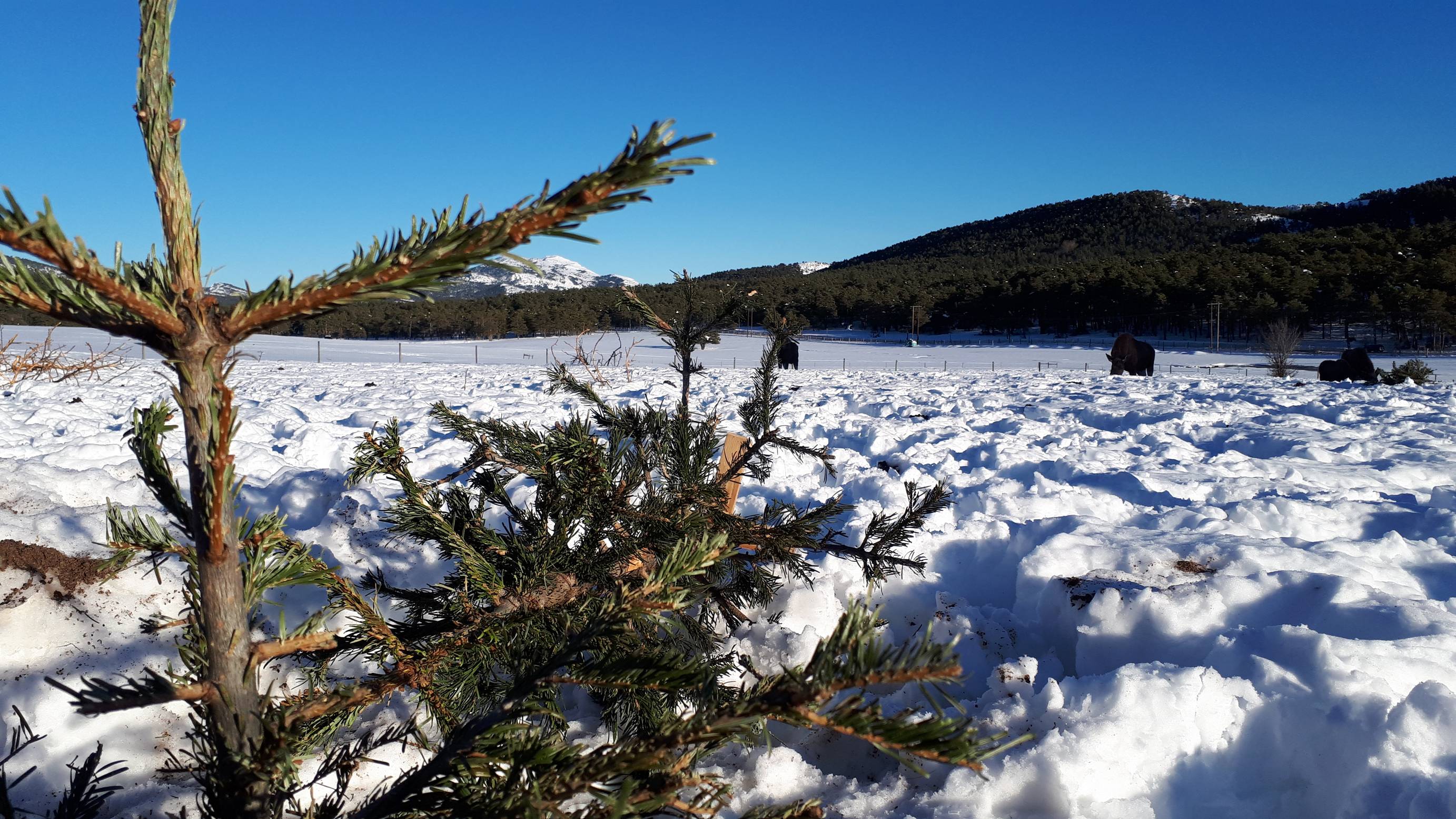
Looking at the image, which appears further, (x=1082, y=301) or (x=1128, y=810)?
(x=1082, y=301)

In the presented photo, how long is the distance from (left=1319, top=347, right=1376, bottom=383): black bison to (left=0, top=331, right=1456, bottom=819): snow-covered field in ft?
41.2

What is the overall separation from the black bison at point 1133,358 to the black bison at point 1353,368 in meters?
6.05

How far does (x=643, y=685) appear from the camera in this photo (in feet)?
3.64

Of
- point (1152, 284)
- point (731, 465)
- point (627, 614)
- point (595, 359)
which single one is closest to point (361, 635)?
point (627, 614)

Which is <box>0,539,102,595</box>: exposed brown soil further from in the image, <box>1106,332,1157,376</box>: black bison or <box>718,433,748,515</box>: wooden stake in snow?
<box>1106,332,1157,376</box>: black bison

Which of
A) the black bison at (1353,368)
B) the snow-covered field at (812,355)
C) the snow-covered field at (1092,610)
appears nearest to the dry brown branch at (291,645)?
the snow-covered field at (1092,610)

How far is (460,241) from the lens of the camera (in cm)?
91

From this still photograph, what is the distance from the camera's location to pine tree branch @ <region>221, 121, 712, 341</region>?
87 cm

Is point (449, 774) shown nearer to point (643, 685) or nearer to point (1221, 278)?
point (643, 685)

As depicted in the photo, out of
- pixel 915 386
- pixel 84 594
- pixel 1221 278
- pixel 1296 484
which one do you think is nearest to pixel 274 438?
pixel 84 594

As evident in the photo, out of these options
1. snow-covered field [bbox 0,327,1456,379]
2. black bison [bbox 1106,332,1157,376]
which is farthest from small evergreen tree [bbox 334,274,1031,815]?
black bison [bbox 1106,332,1157,376]

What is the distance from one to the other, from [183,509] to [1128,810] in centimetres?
249

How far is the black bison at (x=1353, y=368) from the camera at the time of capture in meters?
18.3

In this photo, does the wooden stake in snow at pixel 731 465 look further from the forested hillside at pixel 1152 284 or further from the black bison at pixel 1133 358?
the black bison at pixel 1133 358
